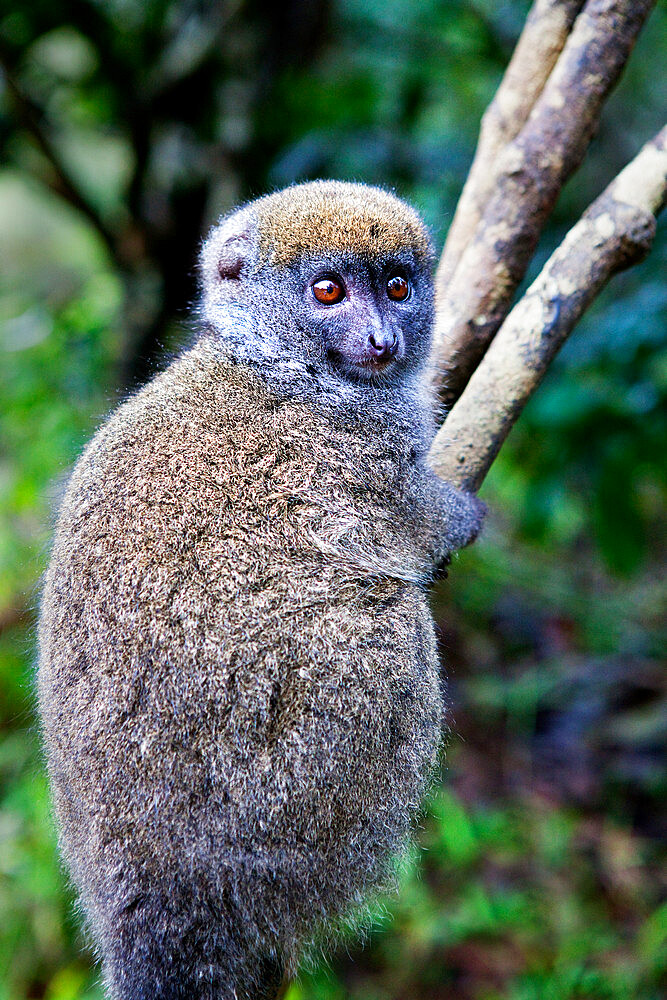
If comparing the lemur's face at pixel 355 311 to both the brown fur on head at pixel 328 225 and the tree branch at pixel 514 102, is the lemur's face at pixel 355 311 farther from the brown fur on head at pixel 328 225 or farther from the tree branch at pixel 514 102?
the tree branch at pixel 514 102

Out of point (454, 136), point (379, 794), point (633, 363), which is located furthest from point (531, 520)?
point (454, 136)

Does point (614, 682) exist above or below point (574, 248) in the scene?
below

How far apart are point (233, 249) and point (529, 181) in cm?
123

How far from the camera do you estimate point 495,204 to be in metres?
3.62

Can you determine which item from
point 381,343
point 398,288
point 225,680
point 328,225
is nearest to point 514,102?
point 398,288

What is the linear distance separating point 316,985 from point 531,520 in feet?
9.12

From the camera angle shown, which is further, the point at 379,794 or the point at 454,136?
the point at 454,136

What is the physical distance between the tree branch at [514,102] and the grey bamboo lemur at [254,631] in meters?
0.79

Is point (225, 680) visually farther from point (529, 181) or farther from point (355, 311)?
point (529, 181)

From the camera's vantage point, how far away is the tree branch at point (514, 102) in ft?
12.8

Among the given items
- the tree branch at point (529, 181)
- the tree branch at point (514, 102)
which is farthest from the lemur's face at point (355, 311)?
the tree branch at point (514, 102)

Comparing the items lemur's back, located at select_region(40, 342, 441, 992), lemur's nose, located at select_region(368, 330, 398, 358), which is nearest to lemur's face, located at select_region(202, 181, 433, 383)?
lemur's nose, located at select_region(368, 330, 398, 358)

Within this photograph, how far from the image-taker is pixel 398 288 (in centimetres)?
336

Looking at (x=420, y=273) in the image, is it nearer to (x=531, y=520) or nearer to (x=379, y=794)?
(x=531, y=520)
